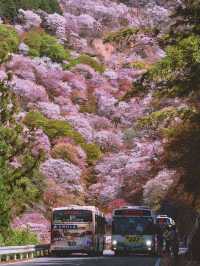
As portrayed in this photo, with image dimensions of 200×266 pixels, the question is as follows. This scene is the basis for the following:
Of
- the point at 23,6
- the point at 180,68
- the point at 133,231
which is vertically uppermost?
the point at 180,68

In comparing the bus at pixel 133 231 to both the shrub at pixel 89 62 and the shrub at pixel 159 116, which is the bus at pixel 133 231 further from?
the shrub at pixel 89 62

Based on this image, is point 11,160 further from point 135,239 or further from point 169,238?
point 169,238

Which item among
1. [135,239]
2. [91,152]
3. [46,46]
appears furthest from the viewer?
[46,46]

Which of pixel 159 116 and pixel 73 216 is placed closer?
pixel 159 116

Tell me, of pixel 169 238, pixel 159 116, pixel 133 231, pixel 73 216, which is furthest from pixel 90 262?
pixel 159 116

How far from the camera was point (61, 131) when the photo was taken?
270 feet

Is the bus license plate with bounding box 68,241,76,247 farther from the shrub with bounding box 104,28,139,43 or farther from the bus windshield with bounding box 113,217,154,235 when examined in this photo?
the shrub with bounding box 104,28,139,43

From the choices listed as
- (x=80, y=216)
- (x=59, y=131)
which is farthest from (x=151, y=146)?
(x=80, y=216)

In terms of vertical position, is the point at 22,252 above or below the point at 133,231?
above

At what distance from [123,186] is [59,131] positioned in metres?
11.1

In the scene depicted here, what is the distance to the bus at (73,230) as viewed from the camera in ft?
124

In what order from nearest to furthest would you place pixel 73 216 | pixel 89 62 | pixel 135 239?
pixel 73 216 < pixel 135 239 < pixel 89 62

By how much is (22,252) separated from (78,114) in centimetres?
5666

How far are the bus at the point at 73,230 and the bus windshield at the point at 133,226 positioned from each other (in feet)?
10.1
